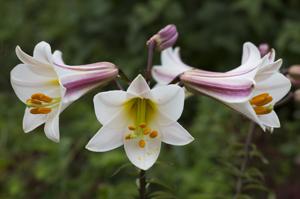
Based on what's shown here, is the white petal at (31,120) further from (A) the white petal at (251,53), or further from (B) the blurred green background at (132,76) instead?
(A) the white petal at (251,53)

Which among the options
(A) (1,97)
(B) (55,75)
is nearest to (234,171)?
(B) (55,75)

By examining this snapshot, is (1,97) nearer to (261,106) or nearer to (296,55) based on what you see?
(296,55)

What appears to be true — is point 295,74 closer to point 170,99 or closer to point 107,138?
point 170,99

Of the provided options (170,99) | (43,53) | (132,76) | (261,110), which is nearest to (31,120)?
(43,53)

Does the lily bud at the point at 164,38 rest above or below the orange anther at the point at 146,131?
above

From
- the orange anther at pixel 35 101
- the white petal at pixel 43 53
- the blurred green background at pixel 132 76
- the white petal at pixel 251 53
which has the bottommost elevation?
the blurred green background at pixel 132 76

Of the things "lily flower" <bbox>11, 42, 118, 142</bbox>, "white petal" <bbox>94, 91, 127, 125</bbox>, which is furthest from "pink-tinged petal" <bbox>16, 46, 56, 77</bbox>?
"white petal" <bbox>94, 91, 127, 125</bbox>

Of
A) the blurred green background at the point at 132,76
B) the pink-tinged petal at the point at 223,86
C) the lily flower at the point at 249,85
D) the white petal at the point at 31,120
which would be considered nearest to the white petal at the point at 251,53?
the lily flower at the point at 249,85
